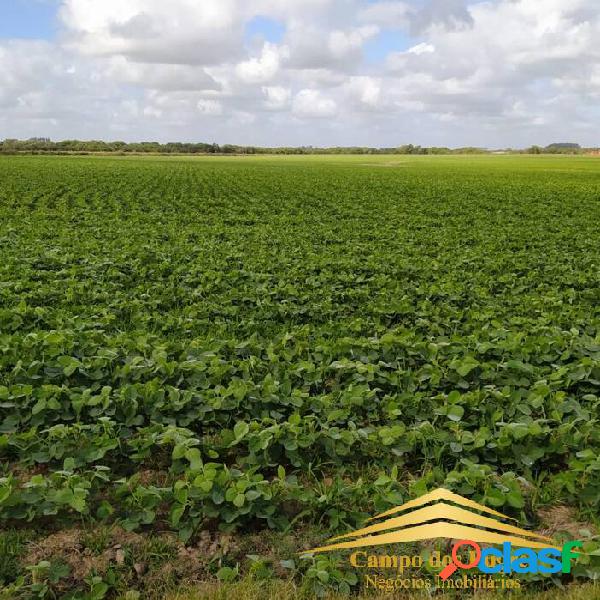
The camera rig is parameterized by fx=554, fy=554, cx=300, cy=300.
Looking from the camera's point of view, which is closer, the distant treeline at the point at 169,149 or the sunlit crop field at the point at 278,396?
the sunlit crop field at the point at 278,396

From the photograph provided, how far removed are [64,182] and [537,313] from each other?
114ft

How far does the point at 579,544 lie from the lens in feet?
13.0

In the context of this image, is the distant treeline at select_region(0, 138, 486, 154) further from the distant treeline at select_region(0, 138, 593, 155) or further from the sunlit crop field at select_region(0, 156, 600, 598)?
the sunlit crop field at select_region(0, 156, 600, 598)

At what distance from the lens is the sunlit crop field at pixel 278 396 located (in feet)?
13.9

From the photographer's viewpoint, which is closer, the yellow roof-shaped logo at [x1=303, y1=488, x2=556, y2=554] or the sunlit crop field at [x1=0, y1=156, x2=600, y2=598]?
the yellow roof-shaped logo at [x1=303, y1=488, x2=556, y2=554]

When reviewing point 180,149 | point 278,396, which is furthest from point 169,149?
point 278,396

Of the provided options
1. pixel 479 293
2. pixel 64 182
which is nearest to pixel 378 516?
pixel 479 293

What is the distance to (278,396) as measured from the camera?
220 inches

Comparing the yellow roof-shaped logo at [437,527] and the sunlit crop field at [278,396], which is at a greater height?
the sunlit crop field at [278,396]

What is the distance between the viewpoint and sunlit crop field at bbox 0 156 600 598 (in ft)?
13.9

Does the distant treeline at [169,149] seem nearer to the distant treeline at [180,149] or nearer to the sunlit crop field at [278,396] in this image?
the distant treeline at [180,149]

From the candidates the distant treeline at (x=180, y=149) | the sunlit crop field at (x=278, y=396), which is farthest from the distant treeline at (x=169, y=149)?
the sunlit crop field at (x=278, y=396)

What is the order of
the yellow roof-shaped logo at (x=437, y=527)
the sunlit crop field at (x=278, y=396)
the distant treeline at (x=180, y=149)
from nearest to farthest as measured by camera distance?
the yellow roof-shaped logo at (x=437, y=527) < the sunlit crop field at (x=278, y=396) < the distant treeline at (x=180, y=149)

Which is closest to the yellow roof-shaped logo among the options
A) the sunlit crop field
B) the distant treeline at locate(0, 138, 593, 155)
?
the sunlit crop field
